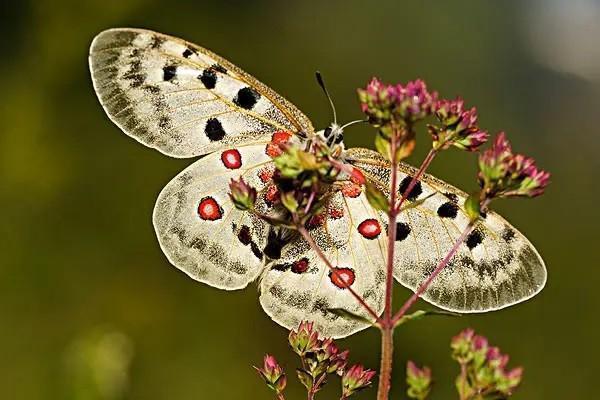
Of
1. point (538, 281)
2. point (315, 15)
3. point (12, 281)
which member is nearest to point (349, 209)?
point (538, 281)

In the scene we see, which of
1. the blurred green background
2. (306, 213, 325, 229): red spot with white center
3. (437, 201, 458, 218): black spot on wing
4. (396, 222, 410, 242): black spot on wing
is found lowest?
the blurred green background

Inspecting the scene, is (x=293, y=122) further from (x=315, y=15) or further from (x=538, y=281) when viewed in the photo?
(x=315, y=15)

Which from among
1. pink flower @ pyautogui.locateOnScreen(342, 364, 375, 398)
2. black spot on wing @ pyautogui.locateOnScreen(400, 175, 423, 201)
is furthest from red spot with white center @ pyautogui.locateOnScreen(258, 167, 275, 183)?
pink flower @ pyautogui.locateOnScreen(342, 364, 375, 398)

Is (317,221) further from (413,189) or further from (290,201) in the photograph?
(290,201)

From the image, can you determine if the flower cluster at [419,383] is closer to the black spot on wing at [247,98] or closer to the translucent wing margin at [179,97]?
the translucent wing margin at [179,97]

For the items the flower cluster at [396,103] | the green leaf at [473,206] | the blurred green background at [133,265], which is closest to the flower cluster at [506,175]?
the green leaf at [473,206]

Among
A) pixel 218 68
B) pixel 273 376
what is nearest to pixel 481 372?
pixel 273 376

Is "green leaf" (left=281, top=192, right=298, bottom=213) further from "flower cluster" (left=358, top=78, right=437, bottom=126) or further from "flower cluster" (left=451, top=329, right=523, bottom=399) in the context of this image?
"flower cluster" (left=451, top=329, right=523, bottom=399)
